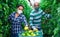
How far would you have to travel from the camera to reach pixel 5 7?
826 cm

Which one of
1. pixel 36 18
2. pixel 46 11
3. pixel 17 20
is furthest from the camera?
pixel 46 11

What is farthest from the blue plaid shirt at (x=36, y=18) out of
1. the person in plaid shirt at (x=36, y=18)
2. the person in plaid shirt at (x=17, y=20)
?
the person in plaid shirt at (x=17, y=20)

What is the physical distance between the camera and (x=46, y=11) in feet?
29.4

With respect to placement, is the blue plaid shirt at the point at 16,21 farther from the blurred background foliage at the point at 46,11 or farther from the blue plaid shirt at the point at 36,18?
the blue plaid shirt at the point at 36,18

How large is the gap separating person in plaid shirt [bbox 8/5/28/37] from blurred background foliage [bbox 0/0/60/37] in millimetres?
142

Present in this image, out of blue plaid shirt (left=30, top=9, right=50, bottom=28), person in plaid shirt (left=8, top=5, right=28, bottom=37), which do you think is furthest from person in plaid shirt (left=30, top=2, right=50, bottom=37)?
person in plaid shirt (left=8, top=5, right=28, bottom=37)

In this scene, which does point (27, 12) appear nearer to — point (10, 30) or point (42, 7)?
point (42, 7)

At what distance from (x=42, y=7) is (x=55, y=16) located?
1.28 meters

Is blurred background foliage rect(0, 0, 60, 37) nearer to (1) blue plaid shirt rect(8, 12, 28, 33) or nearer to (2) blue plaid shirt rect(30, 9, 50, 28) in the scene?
(1) blue plaid shirt rect(8, 12, 28, 33)

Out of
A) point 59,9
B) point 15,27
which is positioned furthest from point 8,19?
point 59,9

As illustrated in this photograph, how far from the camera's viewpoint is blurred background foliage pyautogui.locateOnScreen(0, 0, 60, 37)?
7867mm

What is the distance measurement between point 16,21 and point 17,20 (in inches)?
1.5

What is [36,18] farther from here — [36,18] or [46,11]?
[46,11]

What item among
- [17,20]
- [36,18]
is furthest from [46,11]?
[17,20]
